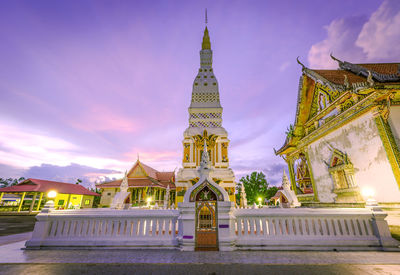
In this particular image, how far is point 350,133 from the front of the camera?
722cm

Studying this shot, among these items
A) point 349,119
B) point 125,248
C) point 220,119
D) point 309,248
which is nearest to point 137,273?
point 125,248

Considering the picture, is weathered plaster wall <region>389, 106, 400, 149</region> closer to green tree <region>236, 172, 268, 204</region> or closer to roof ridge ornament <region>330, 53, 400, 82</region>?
roof ridge ornament <region>330, 53, 400, 82</region>

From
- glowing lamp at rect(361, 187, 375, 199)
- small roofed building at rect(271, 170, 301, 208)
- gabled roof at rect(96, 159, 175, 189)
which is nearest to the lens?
glowing lamp at rect(361, 187, 375, 199)

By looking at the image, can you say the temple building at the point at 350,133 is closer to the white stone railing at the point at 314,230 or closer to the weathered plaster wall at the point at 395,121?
the weathered plaster wall at the point at 395,121

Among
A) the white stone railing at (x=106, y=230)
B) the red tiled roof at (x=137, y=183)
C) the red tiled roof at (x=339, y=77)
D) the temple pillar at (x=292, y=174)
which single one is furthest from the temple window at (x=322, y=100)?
the red tiled roof at (x=137, y=183)

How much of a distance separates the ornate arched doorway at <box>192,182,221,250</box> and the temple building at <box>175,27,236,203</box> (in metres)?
11.4

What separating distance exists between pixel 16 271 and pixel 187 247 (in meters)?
3.31

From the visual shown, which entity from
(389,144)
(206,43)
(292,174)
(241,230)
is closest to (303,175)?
(292,174)

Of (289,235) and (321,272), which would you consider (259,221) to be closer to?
(289,235)

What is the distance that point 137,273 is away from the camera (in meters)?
2.88

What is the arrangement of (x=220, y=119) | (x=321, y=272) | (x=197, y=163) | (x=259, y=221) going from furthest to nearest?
(x=220, y=119) < (x=197, y=163) < (x=259, y=221) < (x=321, y=272)

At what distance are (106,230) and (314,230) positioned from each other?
19.7ft

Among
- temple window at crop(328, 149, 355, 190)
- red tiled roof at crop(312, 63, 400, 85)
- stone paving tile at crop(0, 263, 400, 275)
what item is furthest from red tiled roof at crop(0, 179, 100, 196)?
red tiled roof at crop(312, 63, 400, 85)

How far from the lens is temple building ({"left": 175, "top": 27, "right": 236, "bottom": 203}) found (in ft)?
54.9
